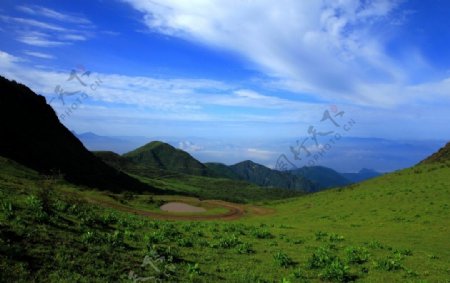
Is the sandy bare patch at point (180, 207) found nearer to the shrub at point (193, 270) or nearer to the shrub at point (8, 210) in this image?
the shrub at point (8, 210)

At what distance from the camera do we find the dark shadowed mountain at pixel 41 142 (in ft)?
254

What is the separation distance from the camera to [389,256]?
2414 cm

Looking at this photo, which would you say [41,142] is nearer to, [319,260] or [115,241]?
[115,241]

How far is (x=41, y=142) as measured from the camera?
88312 millimetres

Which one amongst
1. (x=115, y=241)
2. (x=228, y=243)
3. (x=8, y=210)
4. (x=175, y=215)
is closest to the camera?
(x=8, y=210)

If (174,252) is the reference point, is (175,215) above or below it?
below

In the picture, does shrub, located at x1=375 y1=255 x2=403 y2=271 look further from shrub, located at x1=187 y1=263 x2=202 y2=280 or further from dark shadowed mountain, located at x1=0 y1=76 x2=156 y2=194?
dark shadowed mountain, located at x1=0 y1=76 x2=156 y2=194

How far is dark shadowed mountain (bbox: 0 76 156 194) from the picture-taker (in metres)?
77.3

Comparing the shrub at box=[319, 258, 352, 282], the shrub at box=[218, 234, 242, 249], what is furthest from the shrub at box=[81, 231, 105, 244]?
the shrub at box=[319, 258, 352, 282]

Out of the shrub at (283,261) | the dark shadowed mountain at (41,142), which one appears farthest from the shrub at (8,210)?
the dark shadowed mountain at (41,142)

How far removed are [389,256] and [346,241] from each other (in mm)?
6297

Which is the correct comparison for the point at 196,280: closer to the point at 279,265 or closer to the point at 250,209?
the point at 279,265

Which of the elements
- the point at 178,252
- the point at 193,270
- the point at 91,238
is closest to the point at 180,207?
the point at 178,252

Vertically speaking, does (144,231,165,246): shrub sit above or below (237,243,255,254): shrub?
above
